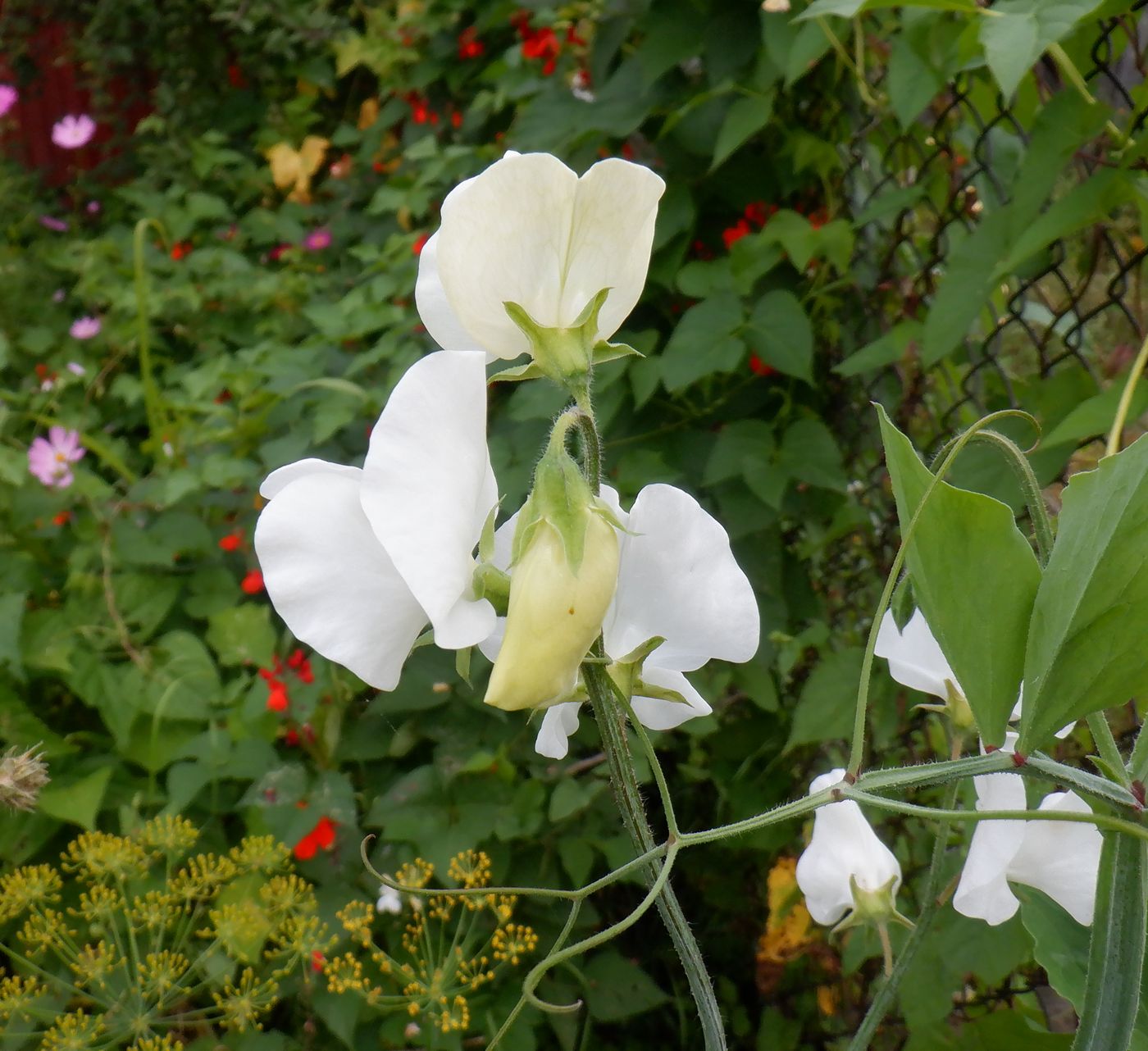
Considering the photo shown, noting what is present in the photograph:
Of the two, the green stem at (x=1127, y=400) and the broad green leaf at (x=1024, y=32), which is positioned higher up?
the broad green leaf at (x=1024, y=32)

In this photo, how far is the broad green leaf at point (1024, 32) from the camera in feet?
2.34

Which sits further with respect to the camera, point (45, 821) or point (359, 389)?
point (359, 389)

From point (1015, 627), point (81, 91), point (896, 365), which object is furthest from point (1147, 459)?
point (81, 91)

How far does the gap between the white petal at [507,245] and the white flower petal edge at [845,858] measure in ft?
1.12

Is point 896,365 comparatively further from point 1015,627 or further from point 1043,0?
point 1015,627

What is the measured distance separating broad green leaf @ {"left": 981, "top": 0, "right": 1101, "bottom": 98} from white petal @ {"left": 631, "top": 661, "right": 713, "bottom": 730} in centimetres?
49

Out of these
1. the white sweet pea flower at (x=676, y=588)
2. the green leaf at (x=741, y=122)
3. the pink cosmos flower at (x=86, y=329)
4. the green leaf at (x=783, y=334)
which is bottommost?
the pink cosmos flower at (x=86, y=329)

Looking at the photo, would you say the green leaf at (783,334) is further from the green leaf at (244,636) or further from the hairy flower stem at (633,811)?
the hairy flower stem at (633,811)

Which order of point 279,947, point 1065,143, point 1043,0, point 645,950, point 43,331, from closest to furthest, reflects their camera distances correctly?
point 1043,0 < point 1065,143 < point 279,947 < point 645,950 < point 43,331

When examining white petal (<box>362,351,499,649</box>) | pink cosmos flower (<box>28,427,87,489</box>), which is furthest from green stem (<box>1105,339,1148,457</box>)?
pink cosmos flower (<box>28,427,87,489</box>)

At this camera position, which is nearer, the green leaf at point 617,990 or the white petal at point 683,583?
the white petal at point 683,583

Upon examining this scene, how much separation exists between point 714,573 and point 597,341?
10cm

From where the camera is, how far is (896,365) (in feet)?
4.47

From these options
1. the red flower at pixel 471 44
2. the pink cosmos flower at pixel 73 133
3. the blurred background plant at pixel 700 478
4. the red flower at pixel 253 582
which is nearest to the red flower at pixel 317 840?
the blurred background plant at pixel 700 478
